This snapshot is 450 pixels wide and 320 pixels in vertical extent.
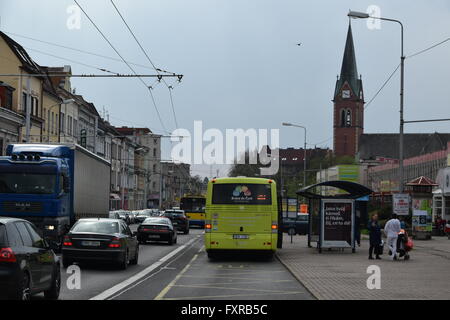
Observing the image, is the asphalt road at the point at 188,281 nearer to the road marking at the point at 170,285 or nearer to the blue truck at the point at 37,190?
the road marking at the point at 170,285

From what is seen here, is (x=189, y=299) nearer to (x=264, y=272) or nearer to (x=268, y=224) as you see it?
(x=264, y=272)

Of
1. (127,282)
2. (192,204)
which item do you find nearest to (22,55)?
(192,204)

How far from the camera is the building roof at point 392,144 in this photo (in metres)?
135

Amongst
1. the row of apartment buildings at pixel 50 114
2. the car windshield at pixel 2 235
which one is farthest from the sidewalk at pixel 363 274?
the row of apartment buildings at pixel 50 114

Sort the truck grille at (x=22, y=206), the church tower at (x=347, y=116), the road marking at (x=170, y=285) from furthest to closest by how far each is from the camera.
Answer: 1. the church tower at (x=347, y=116)
2. the truck grille at (x=22, y=206)
3. the road marking at (x=170, y=285)

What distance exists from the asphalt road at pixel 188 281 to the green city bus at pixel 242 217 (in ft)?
2.11

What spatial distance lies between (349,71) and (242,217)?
129m

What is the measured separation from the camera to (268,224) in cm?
2656

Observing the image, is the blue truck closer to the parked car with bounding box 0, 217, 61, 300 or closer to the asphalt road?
the asphalt road

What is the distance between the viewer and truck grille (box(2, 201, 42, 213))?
88.9 ft

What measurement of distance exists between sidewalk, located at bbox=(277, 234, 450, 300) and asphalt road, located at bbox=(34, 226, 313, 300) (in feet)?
1.70

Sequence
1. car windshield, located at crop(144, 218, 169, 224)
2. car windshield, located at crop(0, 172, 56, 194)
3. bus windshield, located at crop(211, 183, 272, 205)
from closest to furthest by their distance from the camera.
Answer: bus windshield, located at crop(211, 183, 272, 205) < car windshield, located at crop(0, 172, 56, 194) < car windshield, located at crop(144, 218, 169, 224)

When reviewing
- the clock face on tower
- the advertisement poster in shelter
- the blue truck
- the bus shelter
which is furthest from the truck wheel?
the clock face on tower
